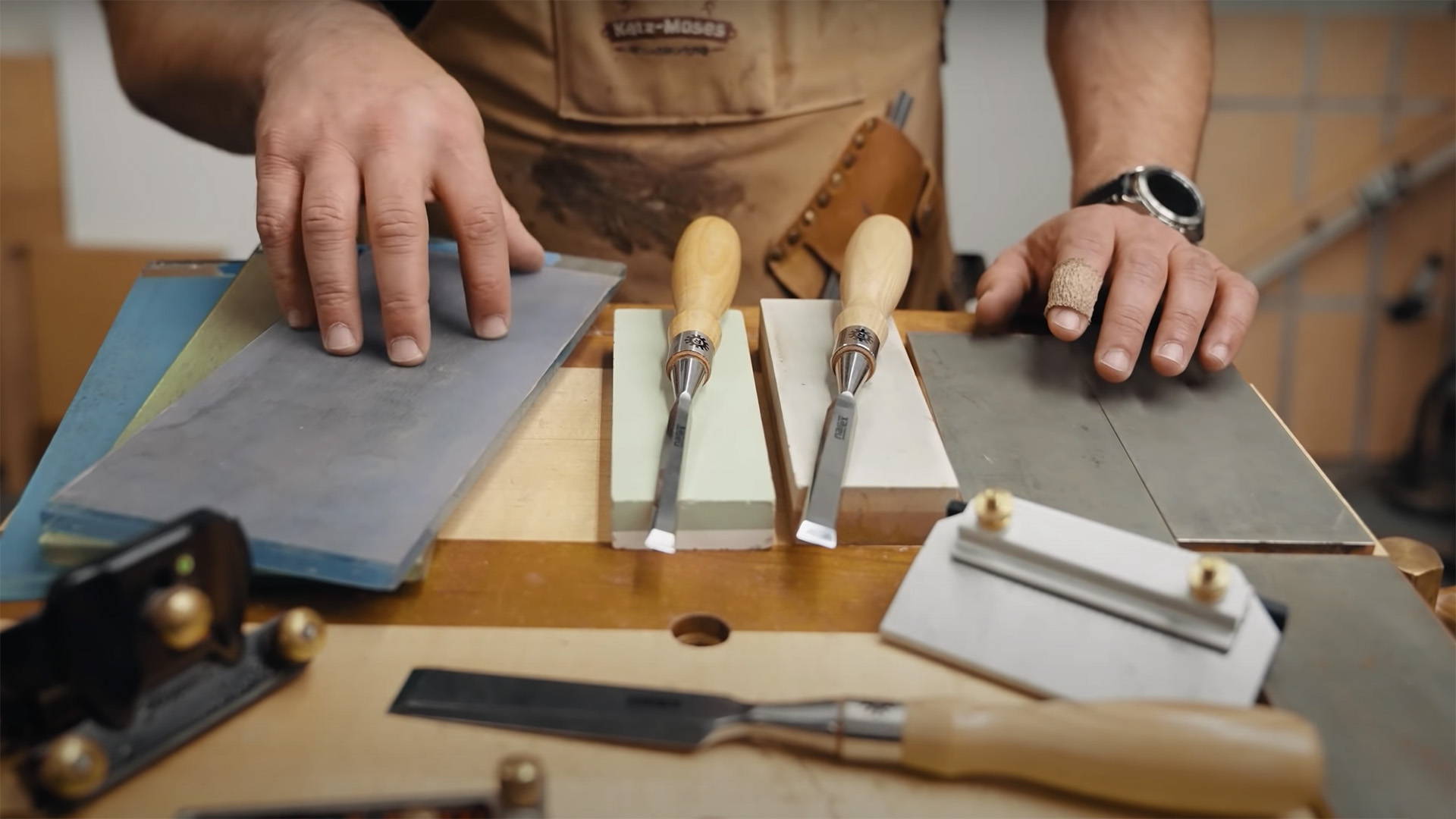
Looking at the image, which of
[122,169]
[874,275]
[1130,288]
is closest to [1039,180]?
[1130,288]

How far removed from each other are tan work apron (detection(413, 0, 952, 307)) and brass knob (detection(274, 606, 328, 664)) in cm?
90

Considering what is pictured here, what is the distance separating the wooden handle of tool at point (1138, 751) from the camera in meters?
0.58

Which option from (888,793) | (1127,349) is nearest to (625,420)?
(888,793)

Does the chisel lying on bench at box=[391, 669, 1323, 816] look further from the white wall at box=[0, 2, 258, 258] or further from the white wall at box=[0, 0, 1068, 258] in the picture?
the white wall at box=[0, 2, 258, 258]

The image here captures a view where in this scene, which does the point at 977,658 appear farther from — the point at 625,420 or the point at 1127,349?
the point at 1127,349

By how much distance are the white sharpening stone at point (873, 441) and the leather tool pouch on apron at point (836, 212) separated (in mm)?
472

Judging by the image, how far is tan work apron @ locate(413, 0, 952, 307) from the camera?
1402 millimetres

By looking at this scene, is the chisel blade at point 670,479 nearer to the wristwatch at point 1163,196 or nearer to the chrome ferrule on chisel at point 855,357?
the chrome ferrule on chisel at point 855,357

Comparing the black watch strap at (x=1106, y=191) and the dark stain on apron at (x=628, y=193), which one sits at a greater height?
the black watch strap at (x=1106, y=191)

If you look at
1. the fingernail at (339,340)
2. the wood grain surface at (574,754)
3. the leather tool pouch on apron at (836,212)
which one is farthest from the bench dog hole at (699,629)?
the leather tool pouch on apron at (836,212)

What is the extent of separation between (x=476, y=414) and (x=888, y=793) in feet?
1.49

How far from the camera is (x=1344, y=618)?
2.46 ft

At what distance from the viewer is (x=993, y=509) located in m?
0.74

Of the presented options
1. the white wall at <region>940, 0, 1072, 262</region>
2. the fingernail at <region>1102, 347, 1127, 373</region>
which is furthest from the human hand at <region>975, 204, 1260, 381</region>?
the white wall at <region>940, 0, 1072, 262</region>
